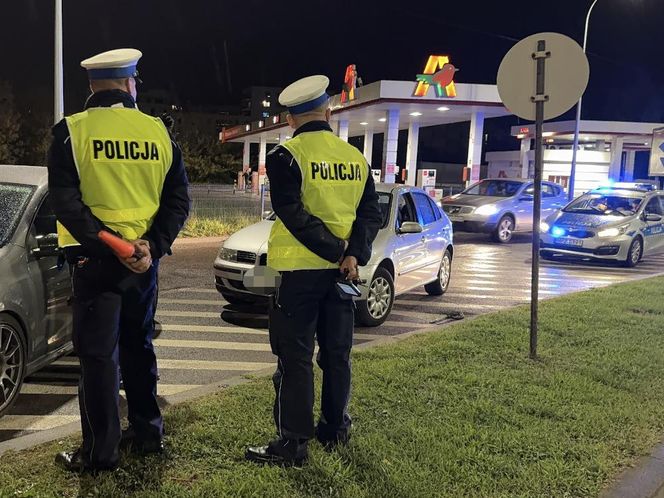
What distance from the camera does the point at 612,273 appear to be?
475 inches

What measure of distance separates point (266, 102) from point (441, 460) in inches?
4302

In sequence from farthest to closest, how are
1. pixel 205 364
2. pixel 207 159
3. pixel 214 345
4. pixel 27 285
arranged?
pixel 207 159 → pixel 214 345 → pixel 205 364 → pixel 27 285

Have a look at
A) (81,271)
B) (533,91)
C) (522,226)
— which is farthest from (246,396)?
(522,226)

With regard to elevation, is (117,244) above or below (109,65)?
below

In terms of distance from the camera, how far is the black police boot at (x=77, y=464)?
304 cm

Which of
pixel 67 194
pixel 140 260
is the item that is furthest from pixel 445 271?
pixel 67 194

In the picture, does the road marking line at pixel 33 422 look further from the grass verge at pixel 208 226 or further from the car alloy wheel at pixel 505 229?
the car alloy wheel at pixel 505 229

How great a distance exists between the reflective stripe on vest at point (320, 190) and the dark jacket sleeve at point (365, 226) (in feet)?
0.22

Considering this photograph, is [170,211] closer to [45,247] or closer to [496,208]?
[45,247]

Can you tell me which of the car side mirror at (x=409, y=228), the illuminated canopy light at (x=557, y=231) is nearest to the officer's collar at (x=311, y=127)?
the car side mirror at (x=409, y=228)

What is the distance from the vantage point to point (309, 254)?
3.18 m

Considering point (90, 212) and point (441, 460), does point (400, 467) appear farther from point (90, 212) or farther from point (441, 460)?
point (90, 212)

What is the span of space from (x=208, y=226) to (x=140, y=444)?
39.1 feet

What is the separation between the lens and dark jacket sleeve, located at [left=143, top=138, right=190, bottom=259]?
3098 millimetres
